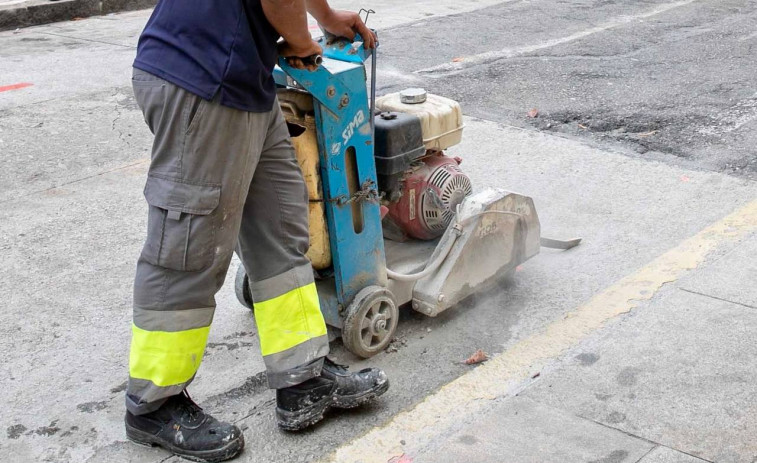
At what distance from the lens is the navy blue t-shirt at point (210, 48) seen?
2648 millimetres

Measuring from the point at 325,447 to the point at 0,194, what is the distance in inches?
125

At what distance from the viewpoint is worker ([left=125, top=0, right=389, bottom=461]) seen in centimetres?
267

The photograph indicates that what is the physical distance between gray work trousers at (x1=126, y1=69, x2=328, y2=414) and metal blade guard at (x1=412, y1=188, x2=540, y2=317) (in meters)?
0.65

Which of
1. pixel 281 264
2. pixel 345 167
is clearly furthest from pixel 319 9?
pixel 281 264

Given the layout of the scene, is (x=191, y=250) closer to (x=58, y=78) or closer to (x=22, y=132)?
(x=22, y=132)

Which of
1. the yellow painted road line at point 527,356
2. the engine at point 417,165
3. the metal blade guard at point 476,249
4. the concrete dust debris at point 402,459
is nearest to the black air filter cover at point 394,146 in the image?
the engine at point 417,165

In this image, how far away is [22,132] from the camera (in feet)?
20.7

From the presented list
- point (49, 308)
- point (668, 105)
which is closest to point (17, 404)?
point (49, 308)

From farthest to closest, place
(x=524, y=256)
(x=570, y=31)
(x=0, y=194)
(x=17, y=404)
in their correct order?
(x=570, y=31), (x=0, y=194), (x=524, y=256), (x=17, y=404)

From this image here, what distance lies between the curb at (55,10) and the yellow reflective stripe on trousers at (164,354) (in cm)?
818

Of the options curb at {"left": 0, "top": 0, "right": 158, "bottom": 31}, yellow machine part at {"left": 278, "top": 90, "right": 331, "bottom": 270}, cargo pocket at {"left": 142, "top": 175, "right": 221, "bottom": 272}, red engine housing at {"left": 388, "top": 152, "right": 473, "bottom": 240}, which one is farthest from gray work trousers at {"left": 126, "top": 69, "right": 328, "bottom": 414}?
curb at {"left": 0, "top": 0, "right": 158, "bottom": 31}

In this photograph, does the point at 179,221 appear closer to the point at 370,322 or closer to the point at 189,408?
the point at 189,408

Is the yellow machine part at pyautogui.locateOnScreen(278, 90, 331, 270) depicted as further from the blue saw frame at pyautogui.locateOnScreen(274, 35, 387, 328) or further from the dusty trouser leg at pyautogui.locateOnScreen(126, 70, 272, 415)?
the dusty trouser leg at pyautogui.locateOnScreen(126, 70, 272, 415)

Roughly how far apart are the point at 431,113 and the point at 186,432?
152 centimetres
